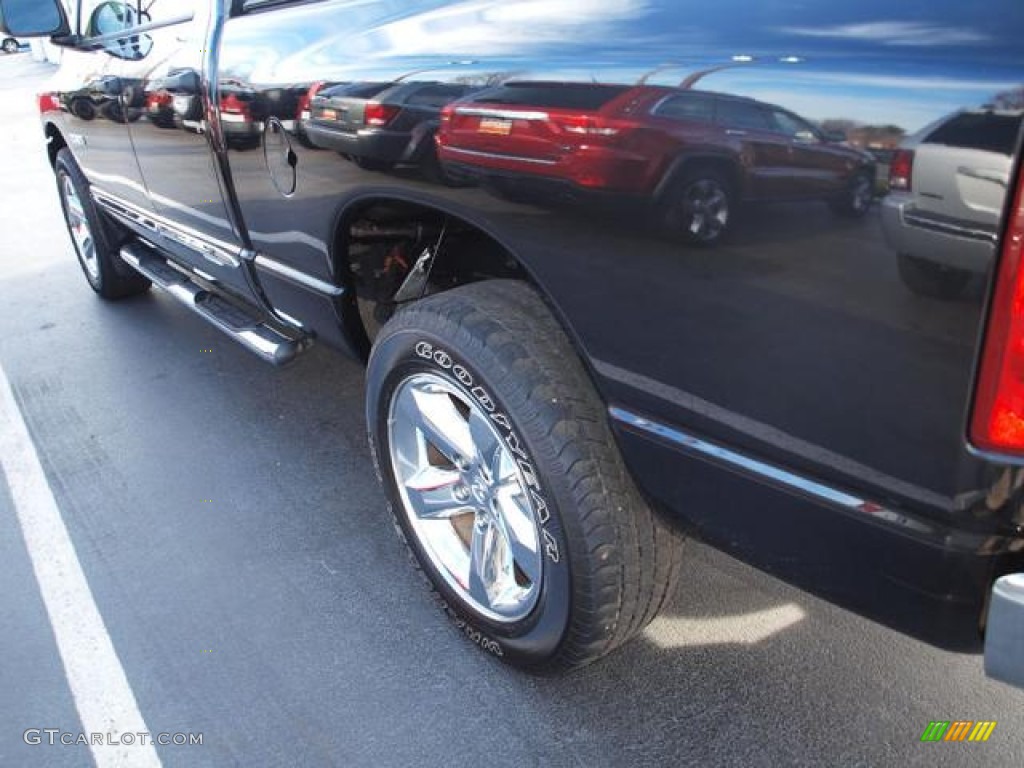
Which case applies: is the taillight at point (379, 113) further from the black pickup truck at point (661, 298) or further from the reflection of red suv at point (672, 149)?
the reflection of red suv at point (672, 149)

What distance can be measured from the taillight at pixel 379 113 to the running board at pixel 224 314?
116cm

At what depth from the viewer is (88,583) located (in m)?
2.79

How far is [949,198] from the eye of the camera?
1137 mm

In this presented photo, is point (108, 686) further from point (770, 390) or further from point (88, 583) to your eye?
point (770, 390)

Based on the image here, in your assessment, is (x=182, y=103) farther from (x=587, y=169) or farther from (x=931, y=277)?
(x=931, y=277)

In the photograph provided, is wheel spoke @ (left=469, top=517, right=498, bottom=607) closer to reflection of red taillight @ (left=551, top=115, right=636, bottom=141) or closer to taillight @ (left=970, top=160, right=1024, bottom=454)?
reflection of red taillight @ (left=551, top=115, right=636, bottom=141)

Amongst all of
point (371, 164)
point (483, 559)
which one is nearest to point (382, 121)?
point (371, 164)

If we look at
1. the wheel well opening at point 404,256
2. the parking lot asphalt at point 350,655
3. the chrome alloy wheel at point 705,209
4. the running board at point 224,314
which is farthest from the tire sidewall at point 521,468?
the running board at point 224,314

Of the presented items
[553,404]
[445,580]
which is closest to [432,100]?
[553,404]

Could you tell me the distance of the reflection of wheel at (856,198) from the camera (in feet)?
4.09

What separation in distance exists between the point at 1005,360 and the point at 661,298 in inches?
22.7

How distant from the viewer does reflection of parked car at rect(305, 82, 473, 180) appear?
6.30 feet

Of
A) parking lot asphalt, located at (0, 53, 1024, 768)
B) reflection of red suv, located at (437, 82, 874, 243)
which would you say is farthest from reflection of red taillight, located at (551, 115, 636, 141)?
parking lot asphalt, located at (0, 53, 1024, 768)

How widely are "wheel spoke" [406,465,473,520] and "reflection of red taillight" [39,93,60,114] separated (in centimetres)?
350
